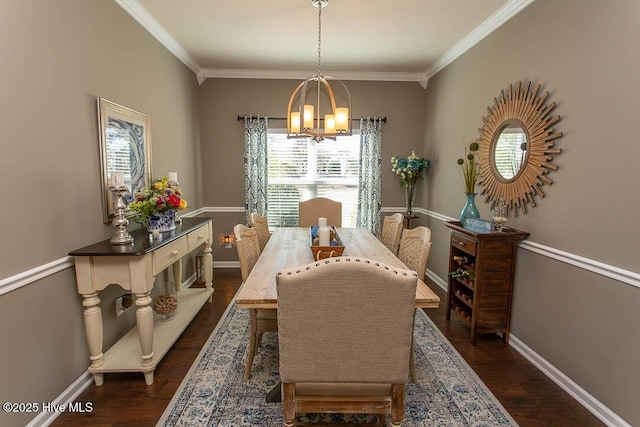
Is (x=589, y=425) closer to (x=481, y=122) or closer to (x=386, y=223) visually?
(x=386, y=223)

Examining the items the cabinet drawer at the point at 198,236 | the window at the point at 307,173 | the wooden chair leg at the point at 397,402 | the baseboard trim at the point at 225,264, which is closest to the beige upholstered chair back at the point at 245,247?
the cabinet drawer at the point at 198,236

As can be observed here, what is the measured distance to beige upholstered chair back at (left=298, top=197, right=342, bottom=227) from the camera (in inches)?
159

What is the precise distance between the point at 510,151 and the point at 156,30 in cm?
337

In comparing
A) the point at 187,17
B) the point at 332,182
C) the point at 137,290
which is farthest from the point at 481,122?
the point at 137,290

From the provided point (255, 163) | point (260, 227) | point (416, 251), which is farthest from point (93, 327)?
point (255, 163)

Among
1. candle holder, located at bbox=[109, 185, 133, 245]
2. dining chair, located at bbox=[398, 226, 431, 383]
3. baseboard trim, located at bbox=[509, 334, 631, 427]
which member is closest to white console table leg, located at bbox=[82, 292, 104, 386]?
candle holder, located at bbox=[109, 185, 133, 245]

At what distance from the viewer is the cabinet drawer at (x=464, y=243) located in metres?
2.68

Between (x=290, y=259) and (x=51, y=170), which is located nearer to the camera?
(x=51, y=170)

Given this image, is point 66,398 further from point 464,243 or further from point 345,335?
point 464,243

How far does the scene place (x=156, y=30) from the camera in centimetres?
310

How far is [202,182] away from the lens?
4633 millimetres

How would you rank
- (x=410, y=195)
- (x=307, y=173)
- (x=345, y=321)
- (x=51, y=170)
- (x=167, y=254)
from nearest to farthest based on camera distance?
1. (x=345, y=321)
2. (x=51, y=170)
3. (x=167, y=254)
4. (x=410, y=195)
5. (x=307, y=173)

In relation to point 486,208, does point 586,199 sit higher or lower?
higher

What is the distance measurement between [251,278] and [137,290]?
0.75 metres
